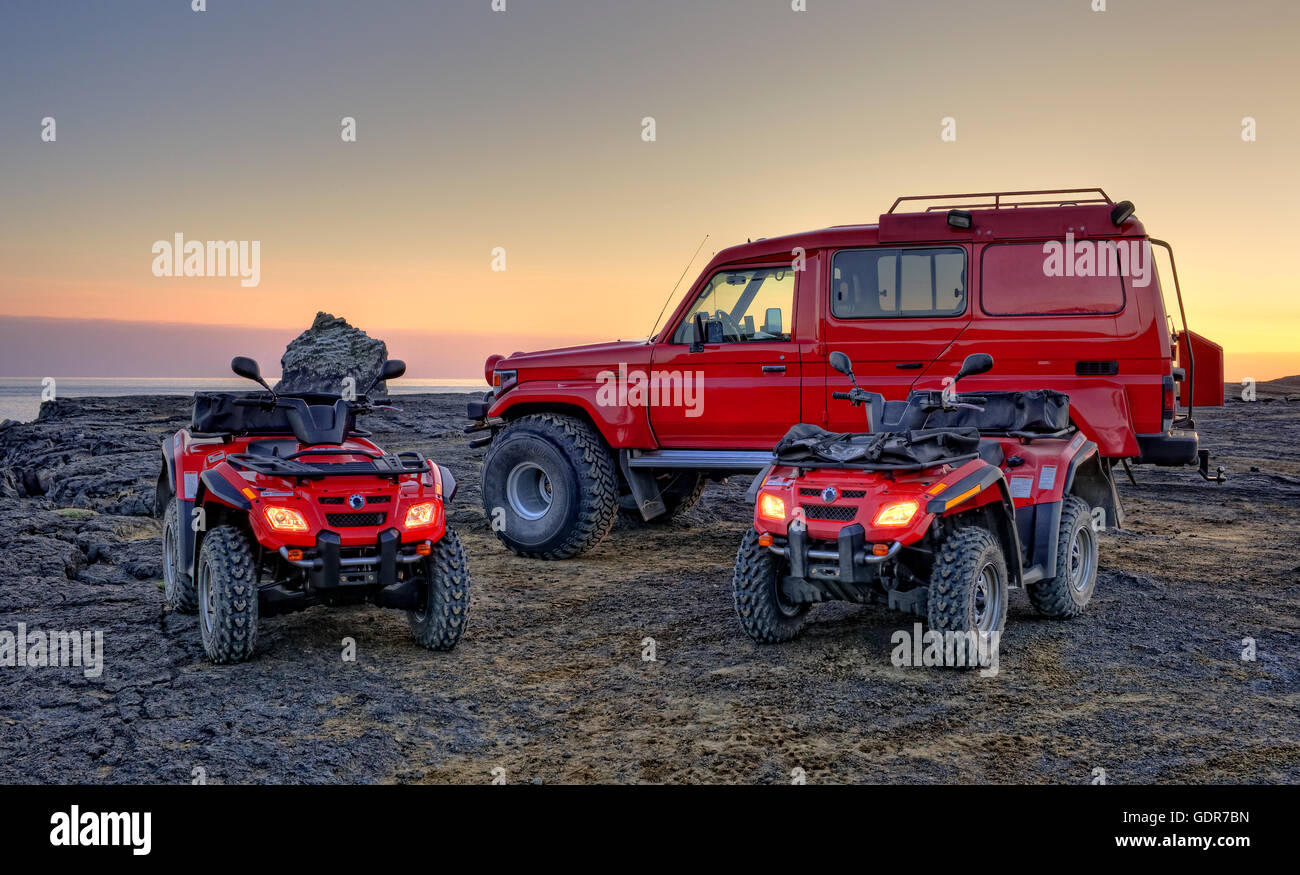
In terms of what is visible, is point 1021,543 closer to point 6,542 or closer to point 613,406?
point 613,406

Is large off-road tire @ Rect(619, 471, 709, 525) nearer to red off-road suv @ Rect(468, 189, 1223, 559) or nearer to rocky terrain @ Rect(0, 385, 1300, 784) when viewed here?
red off-road suv @ Rect(468, 189, 1223, 559)

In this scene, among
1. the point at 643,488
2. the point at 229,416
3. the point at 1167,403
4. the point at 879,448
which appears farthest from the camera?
the point at 643,488

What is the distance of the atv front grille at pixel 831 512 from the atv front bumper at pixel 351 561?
7.55 feet

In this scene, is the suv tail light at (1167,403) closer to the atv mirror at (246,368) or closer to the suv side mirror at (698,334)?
the suv side mirror at (698,334)

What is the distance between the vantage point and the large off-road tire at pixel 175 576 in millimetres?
6996

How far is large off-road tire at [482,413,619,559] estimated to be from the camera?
9.82 m

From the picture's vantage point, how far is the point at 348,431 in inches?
284

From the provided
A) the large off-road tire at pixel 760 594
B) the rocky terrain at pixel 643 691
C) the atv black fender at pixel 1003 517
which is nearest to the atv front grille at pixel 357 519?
the rocky terrain at pixel 643 691

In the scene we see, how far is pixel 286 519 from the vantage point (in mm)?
5793

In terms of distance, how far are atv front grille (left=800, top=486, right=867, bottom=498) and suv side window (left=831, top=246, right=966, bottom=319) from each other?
3.42m

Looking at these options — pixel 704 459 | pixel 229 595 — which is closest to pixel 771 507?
pixel 229 595

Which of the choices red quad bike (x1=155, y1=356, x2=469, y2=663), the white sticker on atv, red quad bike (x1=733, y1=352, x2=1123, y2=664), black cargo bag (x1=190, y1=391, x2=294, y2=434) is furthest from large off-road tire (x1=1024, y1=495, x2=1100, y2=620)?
black cargo bag (x1=190, y1=391, x2=294, y2=434)

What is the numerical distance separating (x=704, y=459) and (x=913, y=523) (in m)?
3.99

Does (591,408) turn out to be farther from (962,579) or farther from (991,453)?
(962,579)
